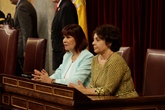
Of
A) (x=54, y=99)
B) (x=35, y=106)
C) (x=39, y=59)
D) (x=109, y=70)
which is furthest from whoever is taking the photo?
(x=39, y=59)

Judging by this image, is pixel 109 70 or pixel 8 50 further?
pixel 8 50

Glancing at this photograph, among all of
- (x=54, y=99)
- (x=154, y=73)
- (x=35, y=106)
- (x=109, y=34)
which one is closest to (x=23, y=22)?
(x=109, y=34)

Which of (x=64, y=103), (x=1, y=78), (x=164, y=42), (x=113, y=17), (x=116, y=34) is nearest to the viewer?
(x=64, y=103)

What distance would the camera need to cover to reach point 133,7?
525cm

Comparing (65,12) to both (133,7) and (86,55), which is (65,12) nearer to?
(133,7)

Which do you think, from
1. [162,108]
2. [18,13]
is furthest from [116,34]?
[18,13]

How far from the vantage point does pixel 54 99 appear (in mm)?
2328

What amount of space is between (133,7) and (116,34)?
2.16 m

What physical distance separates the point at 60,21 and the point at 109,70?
2327 mm

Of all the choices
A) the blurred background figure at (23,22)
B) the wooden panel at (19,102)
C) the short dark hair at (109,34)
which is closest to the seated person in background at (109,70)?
the short dark hair at (109,34)

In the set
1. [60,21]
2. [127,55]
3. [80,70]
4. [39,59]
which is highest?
[60,21]

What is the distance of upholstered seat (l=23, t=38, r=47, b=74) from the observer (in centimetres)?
455

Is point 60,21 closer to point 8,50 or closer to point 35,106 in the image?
point 8,50

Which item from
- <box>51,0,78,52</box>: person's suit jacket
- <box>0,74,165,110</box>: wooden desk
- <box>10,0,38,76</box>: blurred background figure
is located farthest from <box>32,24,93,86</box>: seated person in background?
<box>10,0,38,76</box>: blurred background figure
